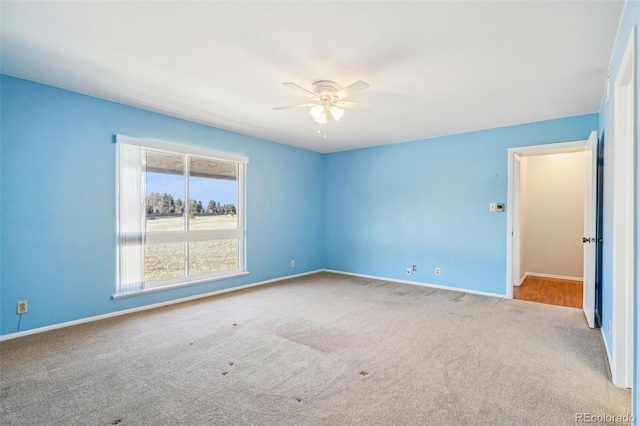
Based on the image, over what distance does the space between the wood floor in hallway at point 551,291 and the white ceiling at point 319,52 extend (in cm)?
261

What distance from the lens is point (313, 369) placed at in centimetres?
253

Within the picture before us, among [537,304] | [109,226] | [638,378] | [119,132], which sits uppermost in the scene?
[119,132]

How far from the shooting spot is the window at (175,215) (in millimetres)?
3869

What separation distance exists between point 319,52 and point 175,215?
9.94ft

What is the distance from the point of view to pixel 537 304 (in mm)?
4344

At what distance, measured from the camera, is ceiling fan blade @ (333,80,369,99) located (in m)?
2.67

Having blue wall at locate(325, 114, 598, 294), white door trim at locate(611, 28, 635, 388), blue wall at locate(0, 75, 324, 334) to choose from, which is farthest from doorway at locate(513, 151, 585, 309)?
blue wall at locate(0, 75, 324, 334)

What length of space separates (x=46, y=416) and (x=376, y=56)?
339 centimetres

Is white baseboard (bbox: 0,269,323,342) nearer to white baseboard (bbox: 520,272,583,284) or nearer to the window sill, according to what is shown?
the window sill

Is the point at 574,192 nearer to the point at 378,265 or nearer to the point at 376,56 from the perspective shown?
the point at 378,265

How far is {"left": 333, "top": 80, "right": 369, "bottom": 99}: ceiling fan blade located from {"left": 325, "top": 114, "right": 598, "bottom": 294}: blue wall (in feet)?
9.12

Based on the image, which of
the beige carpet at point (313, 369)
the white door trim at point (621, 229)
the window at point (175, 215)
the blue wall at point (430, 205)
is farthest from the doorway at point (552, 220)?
the window at point (175, 215)

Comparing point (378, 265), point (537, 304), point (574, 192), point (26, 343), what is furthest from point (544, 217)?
point (26, 343)

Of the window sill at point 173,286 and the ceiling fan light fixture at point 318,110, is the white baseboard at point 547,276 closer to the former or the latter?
the ceiling fan light fixture at point 318,110
